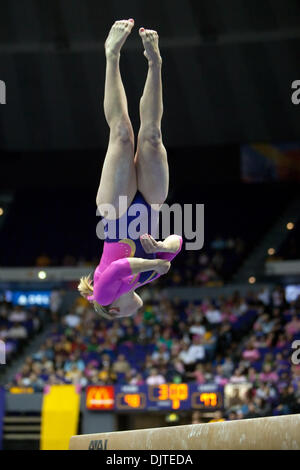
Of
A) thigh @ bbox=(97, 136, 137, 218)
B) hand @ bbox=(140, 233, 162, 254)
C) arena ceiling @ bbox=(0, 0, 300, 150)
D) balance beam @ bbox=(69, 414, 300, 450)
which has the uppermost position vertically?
arena ceiling @ bbox=(0, 0, 300, 150)

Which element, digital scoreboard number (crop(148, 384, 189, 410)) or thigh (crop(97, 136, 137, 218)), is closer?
thigh (crop(97, 136, 137, 218))

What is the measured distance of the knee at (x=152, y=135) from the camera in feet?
21.3

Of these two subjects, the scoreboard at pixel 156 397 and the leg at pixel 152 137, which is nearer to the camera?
the leg at pixel 152 137

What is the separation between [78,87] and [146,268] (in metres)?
12.0

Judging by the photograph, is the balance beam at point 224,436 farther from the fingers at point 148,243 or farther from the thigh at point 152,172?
the thigh at point 152,172

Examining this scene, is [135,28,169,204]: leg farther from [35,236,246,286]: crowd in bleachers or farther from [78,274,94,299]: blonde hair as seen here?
[35,236,246,286]: crowd in bleachers

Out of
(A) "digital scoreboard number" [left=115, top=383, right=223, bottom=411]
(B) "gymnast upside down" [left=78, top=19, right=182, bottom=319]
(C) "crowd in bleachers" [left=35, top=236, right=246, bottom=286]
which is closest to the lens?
(B) "gymnast upside down" [left=78, top=19, right=182, bottom=319]

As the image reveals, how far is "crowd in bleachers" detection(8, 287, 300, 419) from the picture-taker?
15031 mm

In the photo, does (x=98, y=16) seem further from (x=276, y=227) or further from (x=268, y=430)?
(x=268, y=430)

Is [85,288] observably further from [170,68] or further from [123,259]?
[170,68]

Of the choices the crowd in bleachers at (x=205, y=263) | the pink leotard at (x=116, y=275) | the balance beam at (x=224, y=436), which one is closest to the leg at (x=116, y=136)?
the pink leotard at (x=116, y=275)

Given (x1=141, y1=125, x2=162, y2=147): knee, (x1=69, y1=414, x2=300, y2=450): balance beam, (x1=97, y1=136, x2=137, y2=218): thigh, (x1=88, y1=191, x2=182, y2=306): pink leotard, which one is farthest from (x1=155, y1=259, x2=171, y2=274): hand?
(x1=69, y1=414, x2=300, y2=450): balance beam

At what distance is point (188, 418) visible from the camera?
16.0 metres
